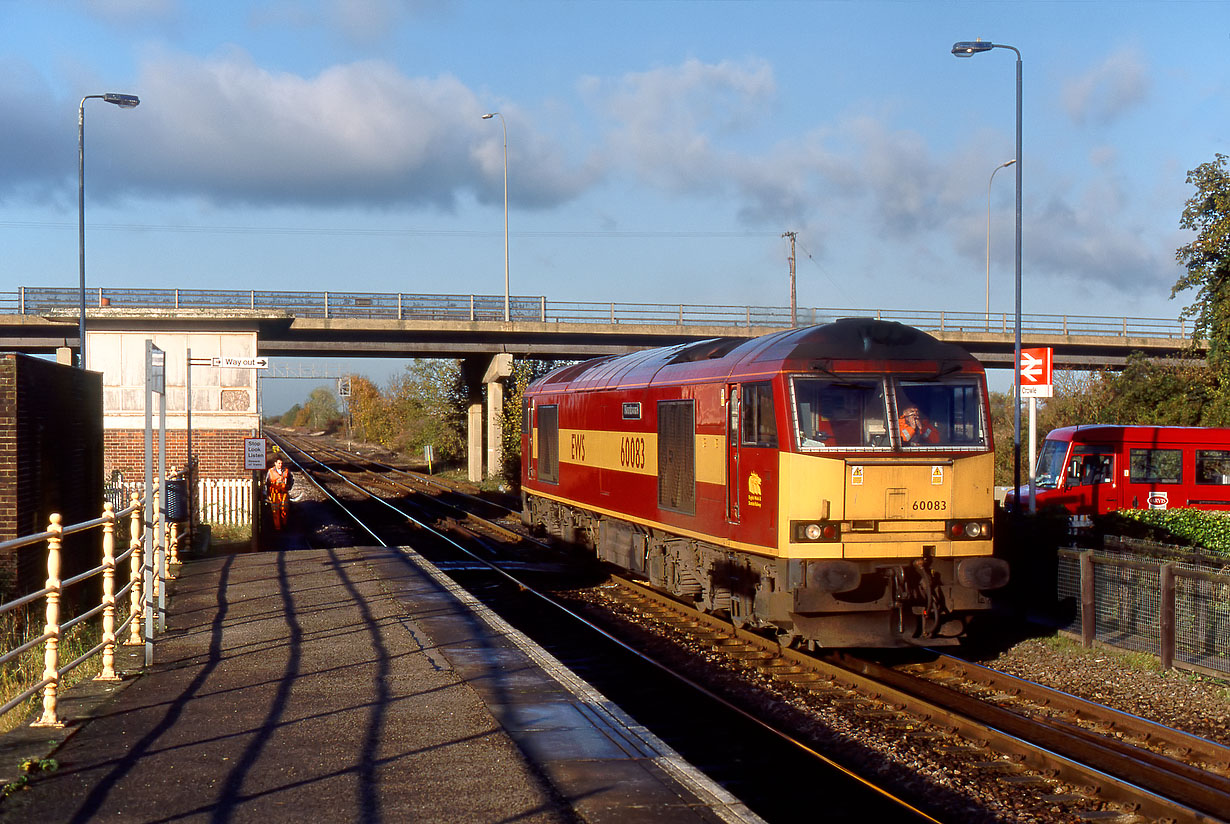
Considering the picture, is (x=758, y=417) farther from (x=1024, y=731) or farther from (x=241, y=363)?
(x=241, y=363)

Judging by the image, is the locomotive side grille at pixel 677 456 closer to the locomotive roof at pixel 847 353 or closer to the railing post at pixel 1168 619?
the locomotive roof at pixel 847 353

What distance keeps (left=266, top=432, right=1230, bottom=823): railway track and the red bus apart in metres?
14.2

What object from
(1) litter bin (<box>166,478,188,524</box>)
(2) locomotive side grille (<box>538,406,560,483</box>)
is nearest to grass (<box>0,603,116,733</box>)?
(1) litter bin (<box>166,478,188,524</box>)

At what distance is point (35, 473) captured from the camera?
13938 millimetres

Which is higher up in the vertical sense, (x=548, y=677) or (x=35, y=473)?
(x=35, y=473)

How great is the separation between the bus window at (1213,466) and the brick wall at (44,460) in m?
22.2

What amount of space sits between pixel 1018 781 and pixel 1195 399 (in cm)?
3254

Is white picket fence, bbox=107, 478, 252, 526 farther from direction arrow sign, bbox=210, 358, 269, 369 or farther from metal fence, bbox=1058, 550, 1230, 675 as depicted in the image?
metal fence, bbox=1058, 550, 1230, 675

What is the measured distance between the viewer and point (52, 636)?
289 inches

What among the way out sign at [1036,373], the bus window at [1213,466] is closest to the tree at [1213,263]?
the bus window at [1213,466]

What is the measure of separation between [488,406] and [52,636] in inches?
1488

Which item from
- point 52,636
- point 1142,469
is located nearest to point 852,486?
point 52,636

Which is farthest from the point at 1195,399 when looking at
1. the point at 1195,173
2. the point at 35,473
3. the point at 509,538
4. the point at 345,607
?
the point at 35,473

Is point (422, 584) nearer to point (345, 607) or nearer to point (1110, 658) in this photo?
point (345, 607)
